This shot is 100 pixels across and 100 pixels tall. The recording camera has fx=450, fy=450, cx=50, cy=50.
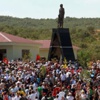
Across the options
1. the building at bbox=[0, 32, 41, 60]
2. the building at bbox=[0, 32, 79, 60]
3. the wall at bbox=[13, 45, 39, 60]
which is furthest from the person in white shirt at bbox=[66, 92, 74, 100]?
the wall at bbox=[13, 45, 39, 60]

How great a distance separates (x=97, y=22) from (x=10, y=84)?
350 feet

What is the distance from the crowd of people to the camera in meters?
20.9

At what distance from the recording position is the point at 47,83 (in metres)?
23.2

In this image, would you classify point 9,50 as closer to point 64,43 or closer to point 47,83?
point 64,43

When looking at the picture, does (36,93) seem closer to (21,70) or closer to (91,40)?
(21,70)

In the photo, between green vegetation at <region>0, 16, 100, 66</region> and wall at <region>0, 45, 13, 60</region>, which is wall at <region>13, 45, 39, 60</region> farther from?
green vegetation at <region>0, 16, 100, 66</region>

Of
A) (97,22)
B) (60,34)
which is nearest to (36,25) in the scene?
(97,22)

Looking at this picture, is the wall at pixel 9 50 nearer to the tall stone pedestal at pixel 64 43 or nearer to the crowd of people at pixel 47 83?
the tall stone pedestal at pixel 64 43

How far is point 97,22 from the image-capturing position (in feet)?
→ 423

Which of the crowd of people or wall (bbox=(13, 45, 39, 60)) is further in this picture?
wall (bbox=(13, 45, 39, 60))

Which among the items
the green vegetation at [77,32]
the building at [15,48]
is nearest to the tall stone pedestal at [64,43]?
the green vegetation at [77,32]

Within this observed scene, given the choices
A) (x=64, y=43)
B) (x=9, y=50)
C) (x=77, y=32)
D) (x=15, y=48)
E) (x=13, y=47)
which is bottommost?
(x=77, y=32)

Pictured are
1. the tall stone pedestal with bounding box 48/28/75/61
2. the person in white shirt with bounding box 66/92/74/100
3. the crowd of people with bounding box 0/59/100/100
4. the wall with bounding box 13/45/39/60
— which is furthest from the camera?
the wall with bounding box 13/45/39/60

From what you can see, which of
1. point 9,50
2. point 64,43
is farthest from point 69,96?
point 9,50
